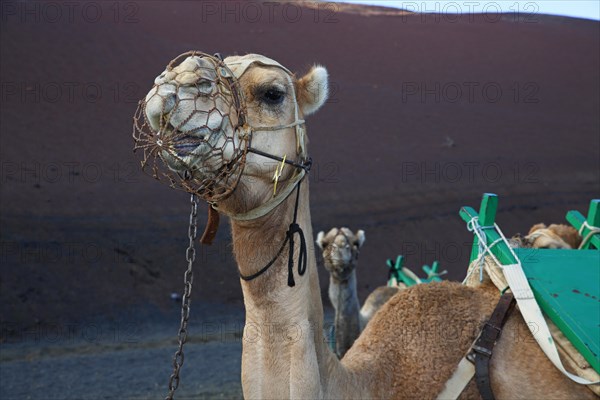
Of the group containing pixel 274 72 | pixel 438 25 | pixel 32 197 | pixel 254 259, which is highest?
pixel 438 25

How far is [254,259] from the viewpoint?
103 inches

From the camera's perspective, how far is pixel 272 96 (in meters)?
2.51

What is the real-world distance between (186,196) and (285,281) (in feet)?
52.9

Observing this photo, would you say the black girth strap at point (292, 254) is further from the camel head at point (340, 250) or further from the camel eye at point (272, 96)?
the camel head at point (340, 250)

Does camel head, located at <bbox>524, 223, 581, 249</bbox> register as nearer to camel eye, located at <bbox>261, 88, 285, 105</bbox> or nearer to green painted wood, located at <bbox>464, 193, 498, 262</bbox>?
green painted wood, located at <bbox>464, 193, 498, 262</bbox>

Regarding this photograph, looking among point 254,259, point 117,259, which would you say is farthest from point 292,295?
point 117,259

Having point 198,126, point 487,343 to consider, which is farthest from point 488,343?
point 198,126

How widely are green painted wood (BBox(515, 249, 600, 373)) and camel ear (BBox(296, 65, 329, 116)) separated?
1534 millimetres

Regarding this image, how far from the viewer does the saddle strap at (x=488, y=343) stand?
9.99ft

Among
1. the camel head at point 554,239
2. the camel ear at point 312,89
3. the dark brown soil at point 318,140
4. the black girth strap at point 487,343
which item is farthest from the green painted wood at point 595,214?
the camel ear at point 312,89

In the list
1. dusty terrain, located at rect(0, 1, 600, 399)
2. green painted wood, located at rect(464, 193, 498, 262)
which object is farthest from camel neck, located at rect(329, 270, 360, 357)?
green painted wood, located at rect(464, 193, 498, 262)

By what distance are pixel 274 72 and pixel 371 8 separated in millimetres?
49844

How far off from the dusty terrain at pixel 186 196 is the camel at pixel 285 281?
6.79 ft

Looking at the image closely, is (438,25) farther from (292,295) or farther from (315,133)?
(292,295)
